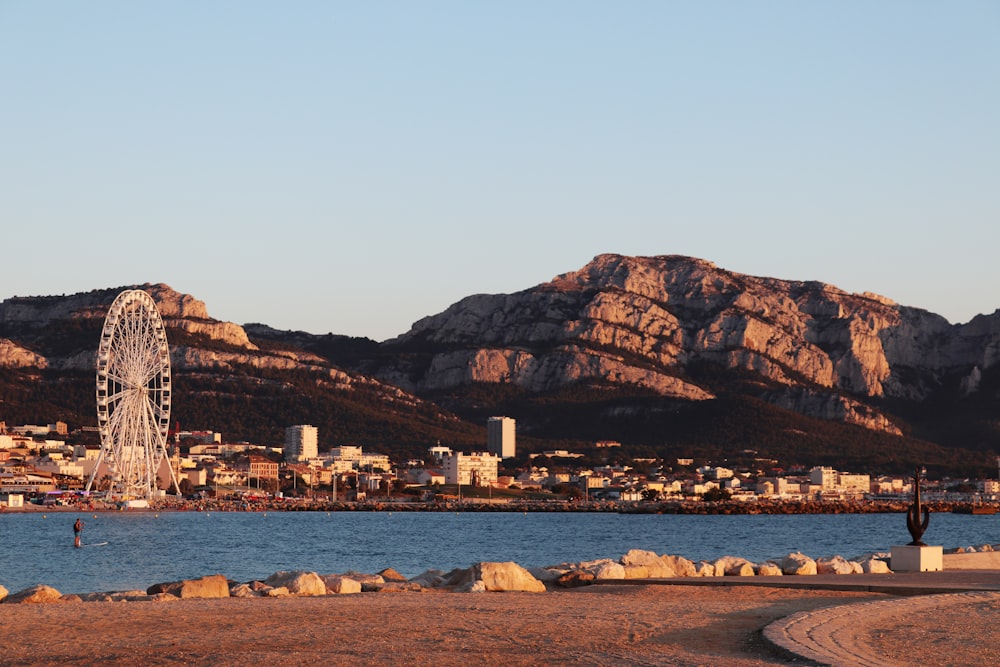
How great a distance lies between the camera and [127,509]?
15200 cm

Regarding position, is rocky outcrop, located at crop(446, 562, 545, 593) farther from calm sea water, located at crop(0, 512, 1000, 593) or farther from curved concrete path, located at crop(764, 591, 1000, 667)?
calm sea water, located at crop(0, 512, 1000, 593)

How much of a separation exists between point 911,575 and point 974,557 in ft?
18.5

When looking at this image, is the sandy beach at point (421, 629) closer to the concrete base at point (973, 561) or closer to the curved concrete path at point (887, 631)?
the curved concrete path at point (887, 631)

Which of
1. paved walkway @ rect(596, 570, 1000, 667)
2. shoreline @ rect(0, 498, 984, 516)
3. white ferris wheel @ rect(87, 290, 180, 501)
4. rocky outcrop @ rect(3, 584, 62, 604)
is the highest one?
white ferris wheel @ rect(87, 290, 180, 501)

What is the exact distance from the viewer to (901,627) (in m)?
19.5

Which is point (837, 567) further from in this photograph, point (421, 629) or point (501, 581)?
point (421, 629)

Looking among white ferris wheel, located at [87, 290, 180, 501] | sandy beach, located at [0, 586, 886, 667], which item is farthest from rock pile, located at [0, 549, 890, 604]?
white ferris wheel, located at [87, 290, 180, 501]

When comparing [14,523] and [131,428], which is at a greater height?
[131,428]

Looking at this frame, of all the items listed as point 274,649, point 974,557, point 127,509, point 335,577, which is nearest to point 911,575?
point 974,557

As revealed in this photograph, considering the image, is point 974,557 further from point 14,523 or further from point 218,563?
point 14,523

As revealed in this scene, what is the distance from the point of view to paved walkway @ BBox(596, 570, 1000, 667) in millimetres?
16875

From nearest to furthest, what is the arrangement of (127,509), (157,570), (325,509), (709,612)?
1. (709,612)
2. (157,570)
3. (127,509)
4. (325,509)

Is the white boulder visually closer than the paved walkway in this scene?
No

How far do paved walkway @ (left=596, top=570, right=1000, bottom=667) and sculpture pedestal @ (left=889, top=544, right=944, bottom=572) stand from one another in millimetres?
3862
